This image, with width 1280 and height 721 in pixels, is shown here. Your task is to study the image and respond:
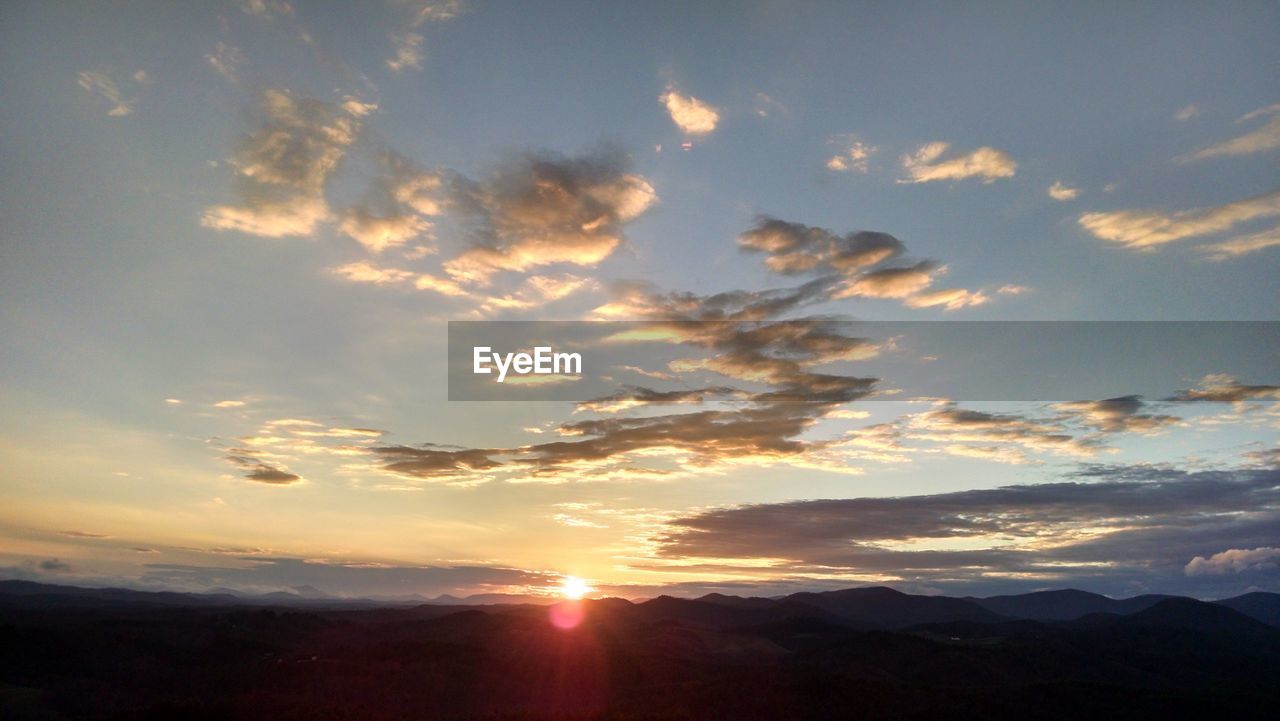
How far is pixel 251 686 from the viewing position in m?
133

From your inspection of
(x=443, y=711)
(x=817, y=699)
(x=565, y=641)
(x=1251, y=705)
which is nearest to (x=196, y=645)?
(x=443, y=711)

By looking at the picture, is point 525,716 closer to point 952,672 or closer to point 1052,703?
point 1052,703

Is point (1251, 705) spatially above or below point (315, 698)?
below

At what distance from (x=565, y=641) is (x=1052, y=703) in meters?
121

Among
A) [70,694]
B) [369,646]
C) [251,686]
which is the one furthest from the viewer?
[369,646]

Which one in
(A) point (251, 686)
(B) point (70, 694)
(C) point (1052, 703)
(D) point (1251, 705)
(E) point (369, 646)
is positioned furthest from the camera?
(E) point (369, 646)

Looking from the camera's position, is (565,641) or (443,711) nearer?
(443,711)

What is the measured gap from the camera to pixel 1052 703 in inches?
5733

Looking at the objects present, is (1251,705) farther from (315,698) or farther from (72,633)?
(72,633)

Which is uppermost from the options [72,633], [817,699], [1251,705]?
[72,633]

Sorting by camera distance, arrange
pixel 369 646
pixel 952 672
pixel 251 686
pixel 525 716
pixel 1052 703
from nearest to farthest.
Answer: pixel 525 716 → pixel 251 686 → pixel 1052 703 → pixel 369 646 → pixel 952 672

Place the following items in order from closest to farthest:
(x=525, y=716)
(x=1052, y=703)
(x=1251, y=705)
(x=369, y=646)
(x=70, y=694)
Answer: (x=525, y=716) → (x=70, y=694) → (x=1052, y=703) → (x=1251, y=705) → (x=369, y=646)

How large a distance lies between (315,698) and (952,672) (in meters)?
159

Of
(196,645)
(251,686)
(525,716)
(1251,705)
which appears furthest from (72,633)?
(1251,705)
